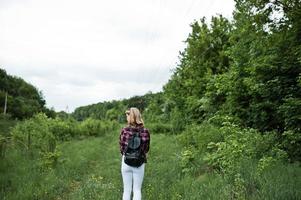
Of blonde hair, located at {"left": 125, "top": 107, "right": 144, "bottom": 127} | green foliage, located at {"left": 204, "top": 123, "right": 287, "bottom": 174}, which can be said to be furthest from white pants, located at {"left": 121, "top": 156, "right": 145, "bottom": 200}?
green foliage, located at {"left": 204, "top": 123, "right": 287, "bottom": 174}

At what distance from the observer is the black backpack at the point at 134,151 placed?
773 cm

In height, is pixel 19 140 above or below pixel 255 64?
below

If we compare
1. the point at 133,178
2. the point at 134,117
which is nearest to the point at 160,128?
the point at 133,178

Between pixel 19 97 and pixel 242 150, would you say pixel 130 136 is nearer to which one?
pixel 242 150

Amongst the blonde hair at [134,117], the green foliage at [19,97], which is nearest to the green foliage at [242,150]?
the blonde hair at [134,117]

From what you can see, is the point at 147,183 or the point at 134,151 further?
the point at 147,183

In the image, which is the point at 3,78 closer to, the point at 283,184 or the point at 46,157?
the point at 46,157

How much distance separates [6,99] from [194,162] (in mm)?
61474

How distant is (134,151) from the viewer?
25.4 ft

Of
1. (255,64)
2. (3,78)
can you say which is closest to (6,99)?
(3,78)

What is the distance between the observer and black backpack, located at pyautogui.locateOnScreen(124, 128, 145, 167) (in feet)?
25.4

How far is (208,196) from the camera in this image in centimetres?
794

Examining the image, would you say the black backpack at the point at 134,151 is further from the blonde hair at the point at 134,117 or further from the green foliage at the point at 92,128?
the green foliage at the point at 92,128

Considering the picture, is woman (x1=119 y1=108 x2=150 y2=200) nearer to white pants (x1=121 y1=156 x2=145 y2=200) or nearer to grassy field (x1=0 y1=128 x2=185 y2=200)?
white pants (x1=121 y1=156 x2=145 y2=200)
